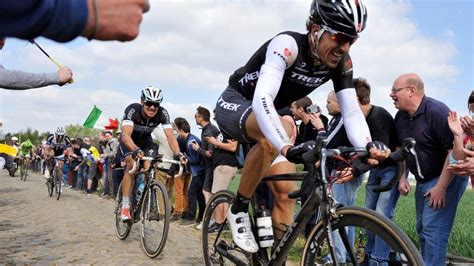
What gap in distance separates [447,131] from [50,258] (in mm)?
4705

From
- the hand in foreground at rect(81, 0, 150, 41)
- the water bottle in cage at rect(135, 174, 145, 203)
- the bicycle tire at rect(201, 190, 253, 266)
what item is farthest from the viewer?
the water bottle in cage at rect(135, 174, 145, 203)

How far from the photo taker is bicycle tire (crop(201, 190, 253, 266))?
398 cm

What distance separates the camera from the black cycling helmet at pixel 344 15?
319 cm

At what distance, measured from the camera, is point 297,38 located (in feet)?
12.0

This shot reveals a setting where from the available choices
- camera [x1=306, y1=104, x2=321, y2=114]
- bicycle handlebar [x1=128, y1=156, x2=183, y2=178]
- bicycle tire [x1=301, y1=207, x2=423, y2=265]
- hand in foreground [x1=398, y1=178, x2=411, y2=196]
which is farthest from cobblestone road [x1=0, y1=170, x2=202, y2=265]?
bicycle tire [x1=301, y1=207, x2=423, y2=265]

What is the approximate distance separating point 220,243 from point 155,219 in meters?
2.36

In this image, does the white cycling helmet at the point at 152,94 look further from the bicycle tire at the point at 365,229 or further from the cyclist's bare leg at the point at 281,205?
the bicycle tire at the point at 365,229

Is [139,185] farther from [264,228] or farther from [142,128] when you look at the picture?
[264,228]

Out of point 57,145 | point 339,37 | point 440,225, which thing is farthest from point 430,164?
point 57,145

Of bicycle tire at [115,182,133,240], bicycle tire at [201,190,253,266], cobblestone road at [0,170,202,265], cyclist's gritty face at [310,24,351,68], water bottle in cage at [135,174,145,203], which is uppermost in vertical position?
cyclist's gritty face at [310,24,351,68]

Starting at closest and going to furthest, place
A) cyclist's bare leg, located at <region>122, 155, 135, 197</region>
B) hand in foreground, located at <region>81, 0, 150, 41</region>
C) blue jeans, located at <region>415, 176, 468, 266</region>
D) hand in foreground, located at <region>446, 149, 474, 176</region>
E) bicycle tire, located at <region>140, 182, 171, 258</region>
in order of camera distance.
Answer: hand in foreground, located at <region>81, 0, 150, 41</region> → hand in foreground, located at <region>446, 149, 474, 176</region> → blue jeans, located at <region>415, 176, 468, 266</region> → bicycle tire, located at <region>140, 182, 171, 258</region> → cyclist's bare leg, located at <region>122, 155, 135, 197</region>

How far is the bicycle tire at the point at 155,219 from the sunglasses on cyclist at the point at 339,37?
3.62 m

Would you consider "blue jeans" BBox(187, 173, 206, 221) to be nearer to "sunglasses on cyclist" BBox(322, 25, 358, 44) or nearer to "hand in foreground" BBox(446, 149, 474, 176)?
"hand in foreground" BBox(446, 149, 474, 176)

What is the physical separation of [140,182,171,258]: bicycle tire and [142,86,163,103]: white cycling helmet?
1.53 metres
